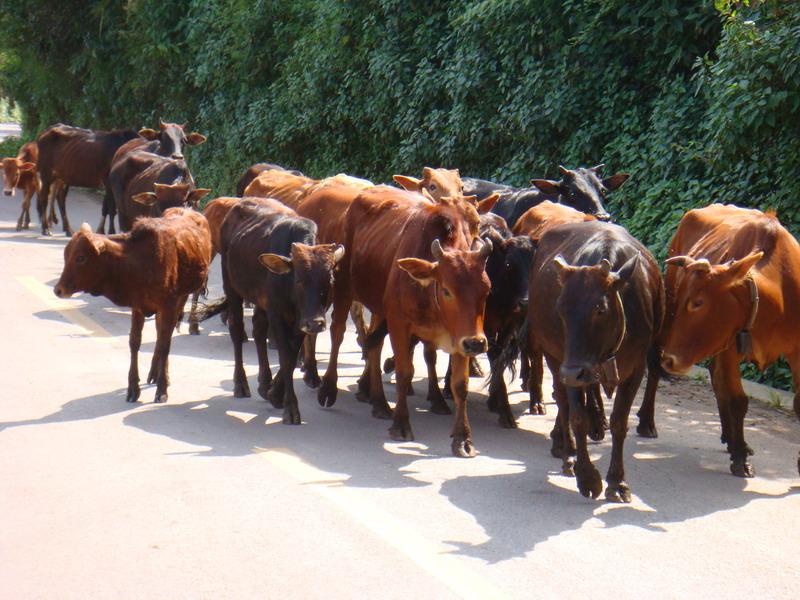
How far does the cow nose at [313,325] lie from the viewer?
926 cm

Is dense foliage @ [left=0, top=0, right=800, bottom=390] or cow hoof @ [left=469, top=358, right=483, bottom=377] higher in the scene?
dense foliage @ [left=0, top=0, right=800, bottom=390]

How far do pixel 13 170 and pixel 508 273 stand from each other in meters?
17.3

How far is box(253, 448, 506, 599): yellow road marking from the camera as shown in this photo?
238 inches

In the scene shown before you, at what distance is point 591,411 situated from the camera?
9156 millimetres

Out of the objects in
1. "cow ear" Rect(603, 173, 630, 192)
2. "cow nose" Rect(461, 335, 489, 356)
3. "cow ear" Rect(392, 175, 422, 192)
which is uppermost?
"cow ear" Rect(603, 173, 630, 192)

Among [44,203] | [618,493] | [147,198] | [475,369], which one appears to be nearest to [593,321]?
[618,493]

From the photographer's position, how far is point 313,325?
928cm

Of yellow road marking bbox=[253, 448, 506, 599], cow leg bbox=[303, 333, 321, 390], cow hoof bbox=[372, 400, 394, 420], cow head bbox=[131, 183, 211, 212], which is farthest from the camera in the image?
cow head bbox=[131, 183, 211, 212]

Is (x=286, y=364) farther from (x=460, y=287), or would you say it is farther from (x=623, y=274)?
(x=623, y=274)

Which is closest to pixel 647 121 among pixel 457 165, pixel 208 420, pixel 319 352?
pixel 457 165

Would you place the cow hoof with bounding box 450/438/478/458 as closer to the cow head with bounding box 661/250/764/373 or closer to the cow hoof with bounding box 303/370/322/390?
the cow head with bounding box 661/250/764/373

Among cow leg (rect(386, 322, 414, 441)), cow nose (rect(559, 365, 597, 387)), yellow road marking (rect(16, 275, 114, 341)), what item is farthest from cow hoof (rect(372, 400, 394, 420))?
yellow road marking (rect(16, 275, 114, 341))

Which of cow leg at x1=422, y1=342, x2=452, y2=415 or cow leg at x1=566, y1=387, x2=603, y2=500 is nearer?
cow leg at x1=566, y1=387, x2=603, y2=500

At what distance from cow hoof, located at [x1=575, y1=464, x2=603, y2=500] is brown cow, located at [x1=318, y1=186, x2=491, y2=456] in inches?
48.8
